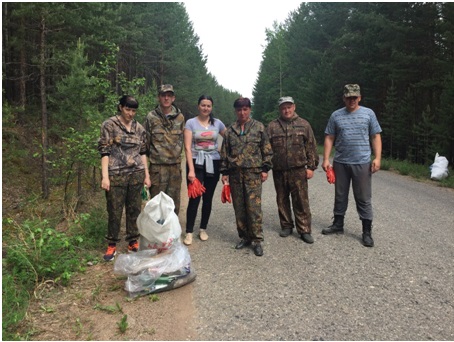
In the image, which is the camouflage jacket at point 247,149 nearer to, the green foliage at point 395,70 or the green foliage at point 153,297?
the green foliage at point 153,297

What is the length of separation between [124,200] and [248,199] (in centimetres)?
162

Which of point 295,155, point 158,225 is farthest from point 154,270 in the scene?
point 295,155

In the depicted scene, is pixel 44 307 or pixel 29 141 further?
pixel 29 141

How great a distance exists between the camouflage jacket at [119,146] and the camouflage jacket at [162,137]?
11.3 inches

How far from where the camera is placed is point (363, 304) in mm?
3025

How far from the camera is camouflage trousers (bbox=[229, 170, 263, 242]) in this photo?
4.28 m

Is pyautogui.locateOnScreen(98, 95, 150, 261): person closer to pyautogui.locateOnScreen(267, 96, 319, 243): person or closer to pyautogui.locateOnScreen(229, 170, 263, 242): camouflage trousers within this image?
pyautogui.locateOnScreen(229, 170, 263, 242): camouflage trousers

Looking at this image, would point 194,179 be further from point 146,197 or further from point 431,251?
point 431,251

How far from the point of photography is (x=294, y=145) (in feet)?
15.0

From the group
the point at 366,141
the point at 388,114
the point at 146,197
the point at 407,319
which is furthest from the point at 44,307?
the point at 388,114

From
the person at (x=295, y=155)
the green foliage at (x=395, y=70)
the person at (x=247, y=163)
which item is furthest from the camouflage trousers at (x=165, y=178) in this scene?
the green foliage at (x=395, y=70)

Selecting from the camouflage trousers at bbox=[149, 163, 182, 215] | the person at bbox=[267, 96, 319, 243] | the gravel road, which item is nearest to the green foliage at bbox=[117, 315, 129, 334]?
the gravel road

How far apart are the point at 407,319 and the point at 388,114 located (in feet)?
52.1

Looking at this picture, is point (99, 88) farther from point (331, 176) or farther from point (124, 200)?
point (331, 176)
